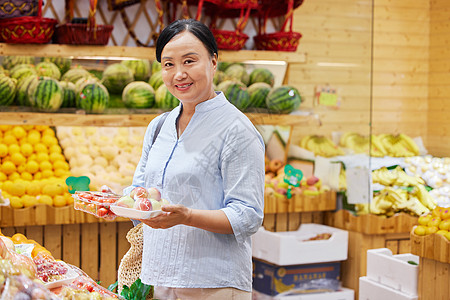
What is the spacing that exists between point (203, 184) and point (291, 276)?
2389 mm

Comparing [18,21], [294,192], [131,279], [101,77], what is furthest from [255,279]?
[18,21]

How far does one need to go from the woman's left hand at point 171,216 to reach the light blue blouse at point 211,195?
0.16 meters

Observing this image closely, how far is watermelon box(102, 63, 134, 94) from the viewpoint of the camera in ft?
13.2

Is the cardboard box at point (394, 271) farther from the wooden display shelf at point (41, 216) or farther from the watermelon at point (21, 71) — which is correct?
the watermelon at point (21, 71)

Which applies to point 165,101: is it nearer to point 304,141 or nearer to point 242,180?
point 304,141

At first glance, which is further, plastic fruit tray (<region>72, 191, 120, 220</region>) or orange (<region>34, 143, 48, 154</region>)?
orange (<region>34, 143, 48, 154</region>)

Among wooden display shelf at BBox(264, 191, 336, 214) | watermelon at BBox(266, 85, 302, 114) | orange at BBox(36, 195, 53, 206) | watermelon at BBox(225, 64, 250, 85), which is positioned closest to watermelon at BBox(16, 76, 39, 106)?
orange at BBox(36, 195, 53, 206)

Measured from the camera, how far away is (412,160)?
15.0 feet

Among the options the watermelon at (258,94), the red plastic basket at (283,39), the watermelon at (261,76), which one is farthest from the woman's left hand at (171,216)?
the red plastic basket at (283,39)

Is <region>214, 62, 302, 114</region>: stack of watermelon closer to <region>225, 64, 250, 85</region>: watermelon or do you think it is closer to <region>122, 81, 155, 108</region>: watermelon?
<region>225, 64, 250, 85</region>: watermelon

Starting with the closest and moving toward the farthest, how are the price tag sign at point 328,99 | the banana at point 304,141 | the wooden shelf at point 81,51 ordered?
the wooden shelf at point 81,51
the price tag sign at point 328,99
the banana at point 304,141

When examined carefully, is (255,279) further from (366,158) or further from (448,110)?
(448,110)

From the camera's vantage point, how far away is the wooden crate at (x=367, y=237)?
4238 millimetres

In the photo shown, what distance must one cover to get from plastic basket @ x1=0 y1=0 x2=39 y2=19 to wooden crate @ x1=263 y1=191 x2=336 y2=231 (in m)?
2.10
